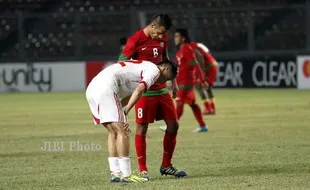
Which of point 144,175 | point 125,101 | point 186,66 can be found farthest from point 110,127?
point 186,66

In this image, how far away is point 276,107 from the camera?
90.0ft

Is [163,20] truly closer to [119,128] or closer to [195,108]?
[119,128]

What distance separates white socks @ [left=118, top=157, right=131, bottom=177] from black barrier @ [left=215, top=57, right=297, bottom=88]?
25.4m

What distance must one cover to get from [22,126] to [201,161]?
8854mm

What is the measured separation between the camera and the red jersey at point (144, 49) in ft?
43.1

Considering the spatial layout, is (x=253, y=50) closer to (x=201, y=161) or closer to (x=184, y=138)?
(x=184, y=138)

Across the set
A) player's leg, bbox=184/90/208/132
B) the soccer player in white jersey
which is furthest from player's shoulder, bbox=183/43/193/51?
the soccer player in white jersey

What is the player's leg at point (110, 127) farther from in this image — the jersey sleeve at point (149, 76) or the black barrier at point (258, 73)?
the black barrier at point (258, 73)

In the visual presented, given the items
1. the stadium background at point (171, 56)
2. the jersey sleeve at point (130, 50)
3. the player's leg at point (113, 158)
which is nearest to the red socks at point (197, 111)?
the stadium background at point (171, 56)

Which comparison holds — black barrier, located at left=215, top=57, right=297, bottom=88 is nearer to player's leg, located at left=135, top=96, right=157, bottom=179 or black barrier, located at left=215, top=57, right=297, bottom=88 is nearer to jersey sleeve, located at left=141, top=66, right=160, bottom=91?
player's leg, located at left=135, top=96, right=157, bottom=179

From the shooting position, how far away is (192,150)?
16656 mm

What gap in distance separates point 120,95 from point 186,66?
9.00 metres

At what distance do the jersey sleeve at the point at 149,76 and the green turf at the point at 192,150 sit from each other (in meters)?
1.23

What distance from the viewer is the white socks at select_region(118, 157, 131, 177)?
11.9 metres
